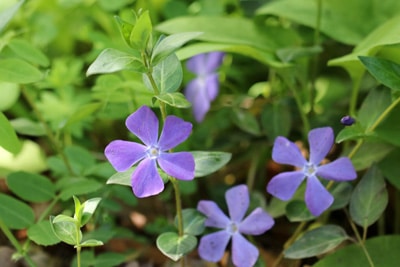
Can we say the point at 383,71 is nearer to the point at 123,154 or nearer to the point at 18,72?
the point at 123,154

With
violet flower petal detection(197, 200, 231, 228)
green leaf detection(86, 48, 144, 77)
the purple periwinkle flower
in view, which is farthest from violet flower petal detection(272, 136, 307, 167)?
green leaf detection(86, 48, 144, 77)

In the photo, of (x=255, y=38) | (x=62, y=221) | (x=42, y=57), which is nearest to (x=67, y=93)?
(x=42, y=57)

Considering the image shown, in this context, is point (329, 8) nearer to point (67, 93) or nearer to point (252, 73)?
point (252, 73)

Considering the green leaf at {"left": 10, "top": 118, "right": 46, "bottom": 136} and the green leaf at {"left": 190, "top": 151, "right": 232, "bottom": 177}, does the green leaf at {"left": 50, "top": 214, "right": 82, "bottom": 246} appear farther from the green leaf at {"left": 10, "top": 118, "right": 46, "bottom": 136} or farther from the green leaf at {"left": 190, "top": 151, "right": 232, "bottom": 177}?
the green leaf at {"left": 10, "top": 118, "right": 46, "bottom": 136}

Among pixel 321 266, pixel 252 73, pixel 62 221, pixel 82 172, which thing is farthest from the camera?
pixel 252 73

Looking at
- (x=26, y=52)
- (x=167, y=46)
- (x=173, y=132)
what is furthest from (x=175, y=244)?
(x=26, y=52)

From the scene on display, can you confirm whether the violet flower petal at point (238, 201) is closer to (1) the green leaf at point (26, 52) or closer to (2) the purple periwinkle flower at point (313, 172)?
(2) the purple periwinkle flower at point (313, 172)

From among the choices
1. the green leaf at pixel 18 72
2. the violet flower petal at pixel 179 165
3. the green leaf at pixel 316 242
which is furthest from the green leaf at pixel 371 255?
the green leaf at pixel 18 72
